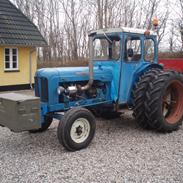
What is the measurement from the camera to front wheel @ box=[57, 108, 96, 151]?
16.8ft

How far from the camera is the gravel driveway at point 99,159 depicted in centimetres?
425

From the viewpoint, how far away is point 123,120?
769 cm

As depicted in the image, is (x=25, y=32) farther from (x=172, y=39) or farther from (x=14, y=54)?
(x=172, y=39)

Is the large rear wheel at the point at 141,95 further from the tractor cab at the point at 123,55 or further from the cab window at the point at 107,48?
the cab window at the point at 107,48

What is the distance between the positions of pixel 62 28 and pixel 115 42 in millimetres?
18390

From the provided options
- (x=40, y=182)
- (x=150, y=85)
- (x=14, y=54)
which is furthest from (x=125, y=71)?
(x=14, y=54)

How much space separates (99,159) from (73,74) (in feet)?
5.68

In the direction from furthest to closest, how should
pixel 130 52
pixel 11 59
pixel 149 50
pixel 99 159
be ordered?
pixel 11 59, pixel 149 50, pixel 130 52, pixel 99 159

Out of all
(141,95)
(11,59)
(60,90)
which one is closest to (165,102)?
(141,95)

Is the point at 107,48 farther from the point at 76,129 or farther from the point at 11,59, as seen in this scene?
the point at 11,59

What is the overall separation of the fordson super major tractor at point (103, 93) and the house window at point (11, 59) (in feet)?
25.9

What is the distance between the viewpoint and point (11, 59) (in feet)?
45.6

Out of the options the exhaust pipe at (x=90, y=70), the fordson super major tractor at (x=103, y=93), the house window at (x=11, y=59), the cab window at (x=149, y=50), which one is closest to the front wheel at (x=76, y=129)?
the fordson super major tractor at (x=103, y=93)

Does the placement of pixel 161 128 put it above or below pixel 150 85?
below
